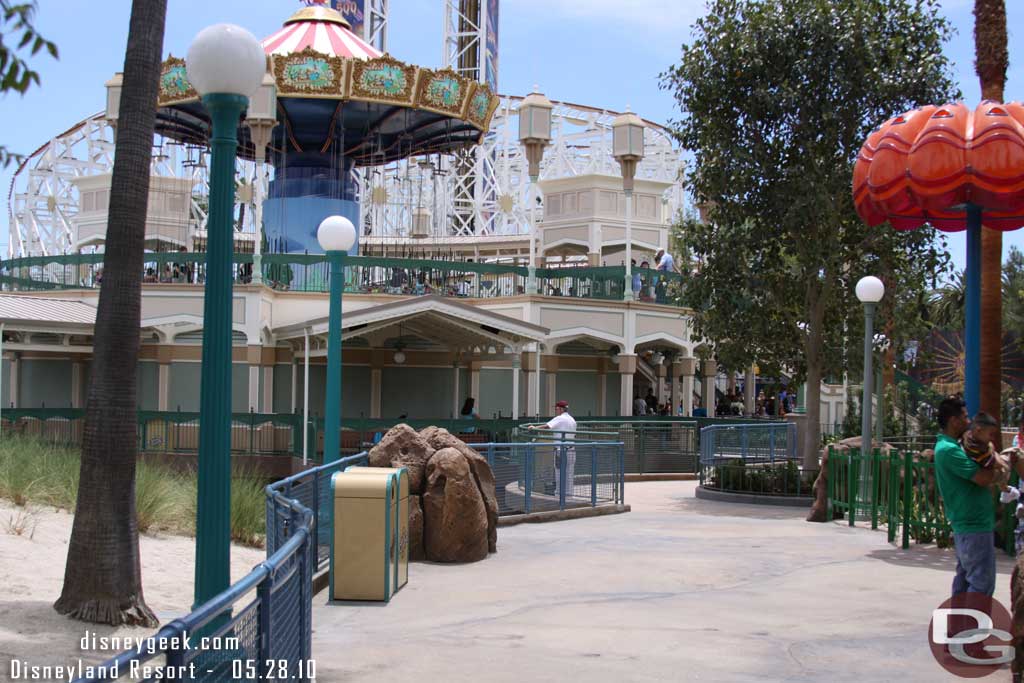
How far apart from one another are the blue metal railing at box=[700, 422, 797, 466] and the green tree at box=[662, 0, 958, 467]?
1738mm

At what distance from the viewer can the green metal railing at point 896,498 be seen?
13.2m

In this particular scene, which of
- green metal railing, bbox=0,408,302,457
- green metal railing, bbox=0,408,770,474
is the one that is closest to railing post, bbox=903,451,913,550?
green metal railing, bbox=0,408,770,474

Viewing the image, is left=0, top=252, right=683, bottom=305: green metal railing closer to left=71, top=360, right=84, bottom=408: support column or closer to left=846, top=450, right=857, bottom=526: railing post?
left=71, top=360, right=84, bottom=408: support column

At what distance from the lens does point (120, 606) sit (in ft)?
27.4

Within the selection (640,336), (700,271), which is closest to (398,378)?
(640,336)

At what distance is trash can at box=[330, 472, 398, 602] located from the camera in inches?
392

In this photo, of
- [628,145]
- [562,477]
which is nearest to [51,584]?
[562,477]

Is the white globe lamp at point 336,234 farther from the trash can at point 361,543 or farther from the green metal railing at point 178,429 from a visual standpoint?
the green metal railing at point 178,429

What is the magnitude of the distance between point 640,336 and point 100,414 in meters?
23.7

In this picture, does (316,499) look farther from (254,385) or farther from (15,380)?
(15,380)

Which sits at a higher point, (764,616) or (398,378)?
(398,378)

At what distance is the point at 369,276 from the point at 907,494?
18430 mm

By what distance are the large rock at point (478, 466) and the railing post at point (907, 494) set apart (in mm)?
4701

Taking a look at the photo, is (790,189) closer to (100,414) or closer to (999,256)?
(999,256)
